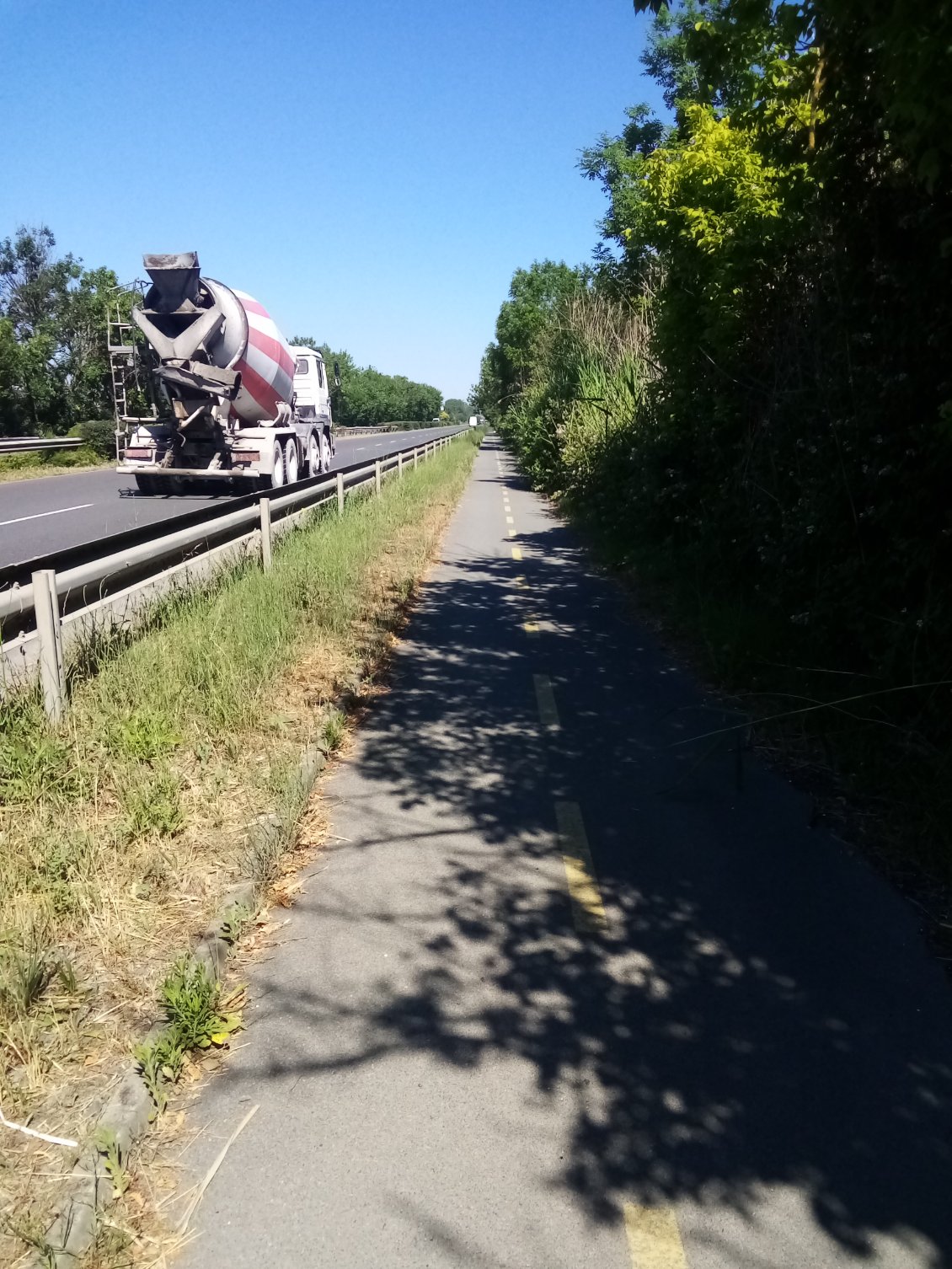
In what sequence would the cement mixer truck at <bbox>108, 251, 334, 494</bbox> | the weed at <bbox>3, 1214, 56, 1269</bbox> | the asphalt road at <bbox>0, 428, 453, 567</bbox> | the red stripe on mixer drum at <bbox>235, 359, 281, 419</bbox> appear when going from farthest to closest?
the red stripe on mixer drum at <bbox>235, 359, 281, 419</bbox> < the cement mixer truck at <bbox>108, 251, 334, 494</bbox> < the asphalt road at <bbox>0, 428, 453, 567</bbox> < the weed at <bbox>3, 1214, 56, 1269</bbox>

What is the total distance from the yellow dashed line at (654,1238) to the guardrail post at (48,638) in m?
3.81

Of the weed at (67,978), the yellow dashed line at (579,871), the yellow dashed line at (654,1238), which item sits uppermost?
the weed at (67,978)

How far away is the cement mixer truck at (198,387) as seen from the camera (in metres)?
17.4

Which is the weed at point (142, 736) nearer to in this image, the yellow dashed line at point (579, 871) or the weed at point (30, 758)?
the weed at point (30, 758)

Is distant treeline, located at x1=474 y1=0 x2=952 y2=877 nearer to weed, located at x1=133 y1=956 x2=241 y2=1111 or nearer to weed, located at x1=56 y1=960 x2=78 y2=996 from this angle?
weed, located at x1=133 y1=956 x2=241 y2=1111

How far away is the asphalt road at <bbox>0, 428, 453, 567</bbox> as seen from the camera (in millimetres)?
13547

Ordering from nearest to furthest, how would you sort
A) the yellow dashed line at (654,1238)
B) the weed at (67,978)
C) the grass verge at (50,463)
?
the yellow dashed line at (654,1238)
the weed at (67,978)
the grass verge at (50,463)

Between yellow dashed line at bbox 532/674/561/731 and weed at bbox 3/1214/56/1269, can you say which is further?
yellow dashed line at bbox 532/674/561/731

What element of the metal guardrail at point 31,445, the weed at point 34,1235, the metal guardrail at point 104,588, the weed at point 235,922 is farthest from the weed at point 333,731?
the metal guardrail at point 31,445

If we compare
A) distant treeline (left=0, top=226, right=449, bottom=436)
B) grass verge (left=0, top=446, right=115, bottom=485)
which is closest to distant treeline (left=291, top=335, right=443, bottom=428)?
distant treeline (left=0, top=226, right=449, bottom=436)

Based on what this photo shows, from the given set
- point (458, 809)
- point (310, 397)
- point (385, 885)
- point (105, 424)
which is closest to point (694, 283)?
point (458, 809)

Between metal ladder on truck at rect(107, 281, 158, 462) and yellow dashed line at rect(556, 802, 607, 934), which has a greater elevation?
metal ladder on truck at rect(107, 281, 158, 462)

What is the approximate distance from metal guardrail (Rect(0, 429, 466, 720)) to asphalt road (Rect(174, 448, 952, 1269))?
1.73 m

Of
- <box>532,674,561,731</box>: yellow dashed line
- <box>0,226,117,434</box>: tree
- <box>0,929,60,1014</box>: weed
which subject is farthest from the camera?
<box>0,226,117,434</box>: tree
